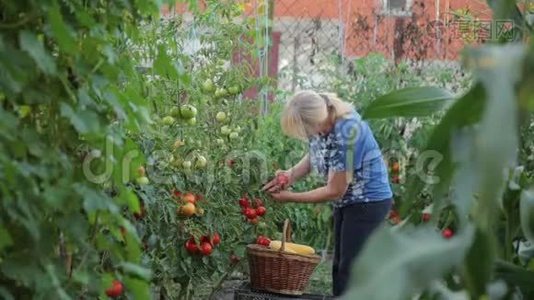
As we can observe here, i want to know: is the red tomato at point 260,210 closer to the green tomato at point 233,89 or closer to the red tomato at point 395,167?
the green tomato at point 233,89

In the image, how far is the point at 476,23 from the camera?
13.7ft

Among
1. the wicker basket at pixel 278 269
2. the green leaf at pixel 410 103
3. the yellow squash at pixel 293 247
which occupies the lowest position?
the wicker basket at pixel 278 269

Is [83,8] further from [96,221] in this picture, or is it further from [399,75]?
[399,75]

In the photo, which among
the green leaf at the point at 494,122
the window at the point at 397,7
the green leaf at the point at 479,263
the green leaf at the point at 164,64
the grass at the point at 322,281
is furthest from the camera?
the window at the point at 397,7

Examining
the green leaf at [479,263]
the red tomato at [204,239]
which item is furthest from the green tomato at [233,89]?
the green leaf at [479,263]

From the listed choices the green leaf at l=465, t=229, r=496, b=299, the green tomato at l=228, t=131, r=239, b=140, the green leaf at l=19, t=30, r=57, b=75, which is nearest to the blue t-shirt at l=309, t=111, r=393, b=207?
the green tomato at l=228, t=131, r=239, b=140

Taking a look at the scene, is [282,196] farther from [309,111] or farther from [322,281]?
[322,281]

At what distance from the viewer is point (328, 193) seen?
3893 mm

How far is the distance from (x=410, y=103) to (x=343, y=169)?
7.73 feet

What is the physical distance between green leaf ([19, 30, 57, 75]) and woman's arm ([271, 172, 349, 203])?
2.62 metres

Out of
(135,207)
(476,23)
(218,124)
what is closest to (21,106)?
(135,207)

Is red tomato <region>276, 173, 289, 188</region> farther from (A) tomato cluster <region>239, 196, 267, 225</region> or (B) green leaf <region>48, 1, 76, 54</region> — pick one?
(B) green leaf <region>48, 1, 76, 54</region>

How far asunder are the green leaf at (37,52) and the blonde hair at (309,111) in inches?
105

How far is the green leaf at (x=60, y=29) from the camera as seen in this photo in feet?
4.18
